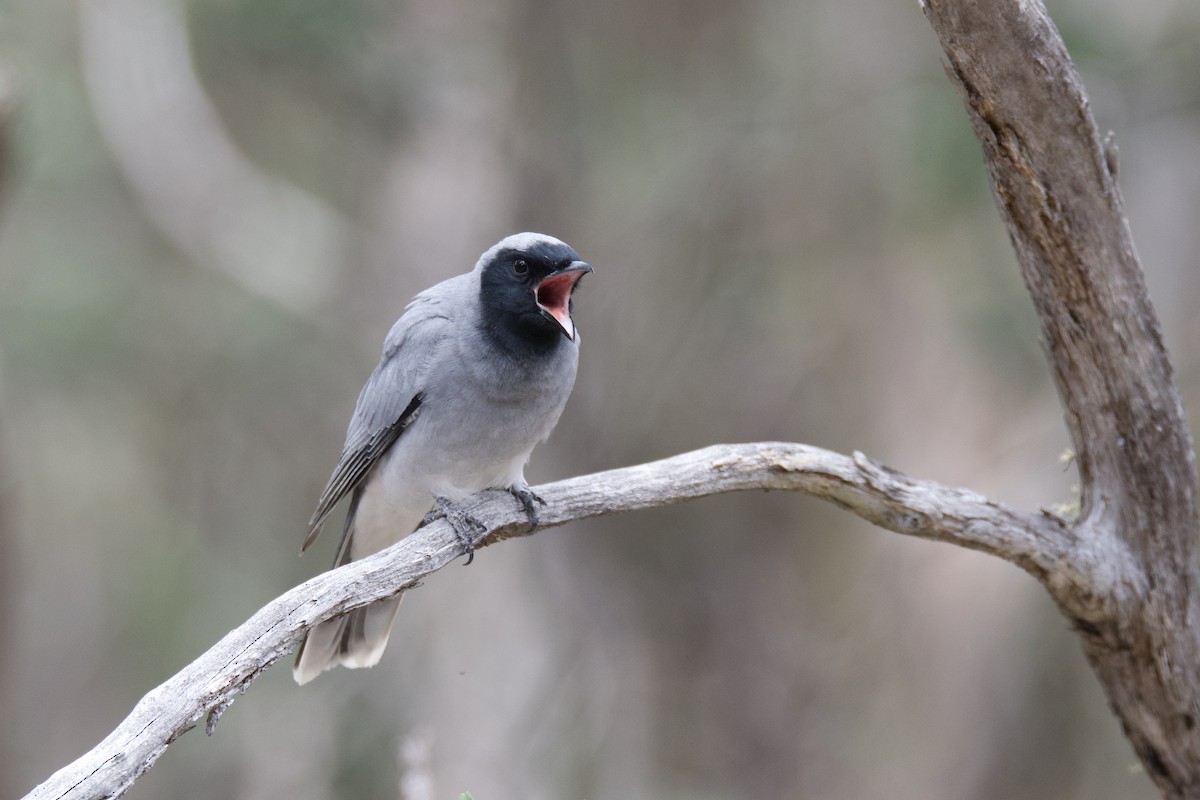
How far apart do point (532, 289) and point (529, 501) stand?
0.74 metres

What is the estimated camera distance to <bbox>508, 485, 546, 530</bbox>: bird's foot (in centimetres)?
358

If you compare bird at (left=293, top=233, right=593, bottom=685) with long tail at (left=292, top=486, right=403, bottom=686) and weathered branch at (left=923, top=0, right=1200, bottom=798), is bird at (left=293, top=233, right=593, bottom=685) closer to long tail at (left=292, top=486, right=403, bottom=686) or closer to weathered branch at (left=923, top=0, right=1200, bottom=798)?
long tail at (left=292, top=486, right=403, bottom=686)

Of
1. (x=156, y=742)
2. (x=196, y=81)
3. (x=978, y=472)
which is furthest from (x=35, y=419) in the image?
(x=156, y=742)

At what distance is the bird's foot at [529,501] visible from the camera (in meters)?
3.58

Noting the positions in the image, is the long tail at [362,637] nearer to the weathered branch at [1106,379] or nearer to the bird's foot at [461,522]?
the bird's foot at [461,522]

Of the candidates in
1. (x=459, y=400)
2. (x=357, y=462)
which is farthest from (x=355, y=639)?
(x=459, y=400)

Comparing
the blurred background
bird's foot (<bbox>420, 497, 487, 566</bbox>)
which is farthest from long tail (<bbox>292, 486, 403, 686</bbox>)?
the blurred background

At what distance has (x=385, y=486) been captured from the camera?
4.25 metres

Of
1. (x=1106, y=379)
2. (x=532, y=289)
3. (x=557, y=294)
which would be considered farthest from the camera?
(x=557, y=294)

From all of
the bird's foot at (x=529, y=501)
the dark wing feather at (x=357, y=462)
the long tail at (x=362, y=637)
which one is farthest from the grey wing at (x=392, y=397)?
the bird's foot at (x=529, y=501)

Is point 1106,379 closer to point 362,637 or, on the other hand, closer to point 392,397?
point 392,397

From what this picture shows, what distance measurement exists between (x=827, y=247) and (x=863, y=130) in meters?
0.94

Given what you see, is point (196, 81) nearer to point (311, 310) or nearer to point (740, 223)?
point (311, 310)

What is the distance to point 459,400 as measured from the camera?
13.0 ft
